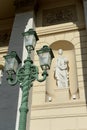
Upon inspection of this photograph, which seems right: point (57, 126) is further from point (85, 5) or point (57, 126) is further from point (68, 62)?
point (85, 5)

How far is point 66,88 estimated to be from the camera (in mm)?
9602

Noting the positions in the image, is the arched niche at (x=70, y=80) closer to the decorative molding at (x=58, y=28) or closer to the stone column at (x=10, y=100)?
the decorative molding at (x=58, y=28)

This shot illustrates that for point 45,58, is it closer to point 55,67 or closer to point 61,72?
point 61,72

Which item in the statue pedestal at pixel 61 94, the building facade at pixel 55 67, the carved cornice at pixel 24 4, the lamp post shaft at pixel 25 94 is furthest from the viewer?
the carved cornice at pixel 24 4

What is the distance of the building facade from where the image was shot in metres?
8.65

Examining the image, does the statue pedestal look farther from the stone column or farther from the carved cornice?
the carved cornice

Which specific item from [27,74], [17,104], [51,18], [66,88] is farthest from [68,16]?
[27,74]

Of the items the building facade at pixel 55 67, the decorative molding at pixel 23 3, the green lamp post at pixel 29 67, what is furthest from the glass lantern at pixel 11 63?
the decorative molding at pixel 23 3

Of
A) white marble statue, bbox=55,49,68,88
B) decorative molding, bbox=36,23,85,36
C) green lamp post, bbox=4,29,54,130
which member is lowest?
green lamp post, bbox=4,29,54,130

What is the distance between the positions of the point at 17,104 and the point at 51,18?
4.90 metres

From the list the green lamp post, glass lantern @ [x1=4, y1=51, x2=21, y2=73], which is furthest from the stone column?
glass lantern @ [x1=4, y1=51, x2=21, y2=73]

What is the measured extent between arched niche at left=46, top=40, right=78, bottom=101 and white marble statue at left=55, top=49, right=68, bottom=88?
0.22 m

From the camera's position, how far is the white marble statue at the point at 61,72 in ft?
32.6

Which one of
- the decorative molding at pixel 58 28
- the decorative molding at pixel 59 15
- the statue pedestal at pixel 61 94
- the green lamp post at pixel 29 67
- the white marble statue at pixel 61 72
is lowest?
the green lamp post at pixel 29 67
